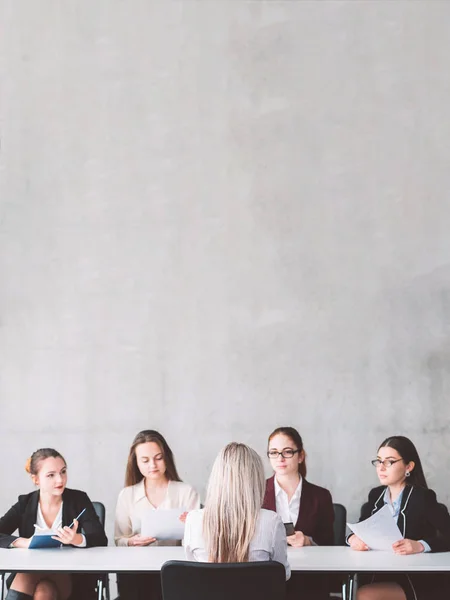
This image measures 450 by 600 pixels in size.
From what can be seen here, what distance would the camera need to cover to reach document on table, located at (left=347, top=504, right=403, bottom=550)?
4.09 m

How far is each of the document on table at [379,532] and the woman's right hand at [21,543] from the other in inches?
67.4

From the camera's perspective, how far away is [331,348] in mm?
6129

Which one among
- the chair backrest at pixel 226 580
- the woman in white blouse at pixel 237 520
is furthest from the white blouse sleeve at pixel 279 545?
the chair backrest at pixel 226 580

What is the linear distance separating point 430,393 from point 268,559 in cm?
312

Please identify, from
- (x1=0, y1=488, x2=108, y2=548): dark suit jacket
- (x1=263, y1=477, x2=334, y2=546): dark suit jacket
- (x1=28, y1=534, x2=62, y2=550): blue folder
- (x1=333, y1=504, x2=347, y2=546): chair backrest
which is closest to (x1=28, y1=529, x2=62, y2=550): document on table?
(x1=28, y1=534, x2=62, y2=550): blue folder

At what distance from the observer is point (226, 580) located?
9.78ft

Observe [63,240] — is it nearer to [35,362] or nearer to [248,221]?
[35,362]

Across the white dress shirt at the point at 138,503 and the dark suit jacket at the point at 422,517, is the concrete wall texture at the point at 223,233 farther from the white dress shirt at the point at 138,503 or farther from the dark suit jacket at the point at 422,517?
the dark suit jacket at the point at 422,517

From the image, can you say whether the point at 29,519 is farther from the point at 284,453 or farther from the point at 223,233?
the point at 223,233

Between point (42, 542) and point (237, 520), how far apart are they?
152cm

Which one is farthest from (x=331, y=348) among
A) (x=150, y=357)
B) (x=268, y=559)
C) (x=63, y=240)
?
(x=268, y=559)

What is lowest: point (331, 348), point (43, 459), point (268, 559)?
point (268, 559)

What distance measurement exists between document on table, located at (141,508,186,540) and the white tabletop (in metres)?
0.15

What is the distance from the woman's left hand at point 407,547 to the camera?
400 cm
